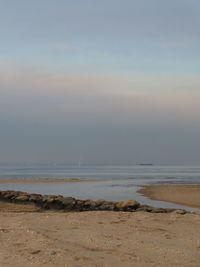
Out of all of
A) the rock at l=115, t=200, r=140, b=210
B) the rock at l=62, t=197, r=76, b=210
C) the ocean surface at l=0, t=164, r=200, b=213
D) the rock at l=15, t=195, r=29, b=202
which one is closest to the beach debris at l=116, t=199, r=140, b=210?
the rock at l=115, t=200, r=140, b=210

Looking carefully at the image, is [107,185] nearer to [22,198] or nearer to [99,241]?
[22,198]

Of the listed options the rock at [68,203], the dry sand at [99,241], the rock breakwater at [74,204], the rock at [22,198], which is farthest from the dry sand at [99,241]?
the rock at [22,198]

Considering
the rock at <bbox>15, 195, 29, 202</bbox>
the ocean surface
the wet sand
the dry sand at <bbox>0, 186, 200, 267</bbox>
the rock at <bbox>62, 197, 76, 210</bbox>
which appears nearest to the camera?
the dry sand at <bbox>0, 186, 200, 267</bbox>

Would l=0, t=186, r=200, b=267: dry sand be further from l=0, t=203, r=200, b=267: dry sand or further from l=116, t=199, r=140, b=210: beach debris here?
l=116, t=199, r=140, b=210: beach debris

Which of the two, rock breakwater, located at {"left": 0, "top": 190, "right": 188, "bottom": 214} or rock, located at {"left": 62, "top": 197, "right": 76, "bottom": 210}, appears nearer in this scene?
rock breakwater, located at {"left": 0, "top": 190, "right": 188, "bottom": 214}

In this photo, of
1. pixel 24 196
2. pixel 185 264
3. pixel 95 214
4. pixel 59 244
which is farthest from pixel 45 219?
pixel 24 196

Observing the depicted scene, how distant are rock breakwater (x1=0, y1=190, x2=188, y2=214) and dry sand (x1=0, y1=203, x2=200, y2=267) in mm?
5671

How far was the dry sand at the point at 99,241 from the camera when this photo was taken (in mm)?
6820

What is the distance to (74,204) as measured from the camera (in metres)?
20.1

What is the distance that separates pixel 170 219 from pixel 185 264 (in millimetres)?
5139

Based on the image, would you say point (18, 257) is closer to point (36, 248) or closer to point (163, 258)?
point (36, 248)

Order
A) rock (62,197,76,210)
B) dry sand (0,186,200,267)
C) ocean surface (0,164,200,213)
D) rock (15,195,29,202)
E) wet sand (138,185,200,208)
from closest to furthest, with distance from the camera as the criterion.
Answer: dry sand (0,186,200,267) → rock (62,197,76,210) → rock (15,195,29,202) → wet sand (138,185,200,208) → ocean surface (0,164,200,213)

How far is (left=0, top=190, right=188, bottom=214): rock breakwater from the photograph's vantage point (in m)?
17.9

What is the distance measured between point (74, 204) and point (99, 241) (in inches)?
466
